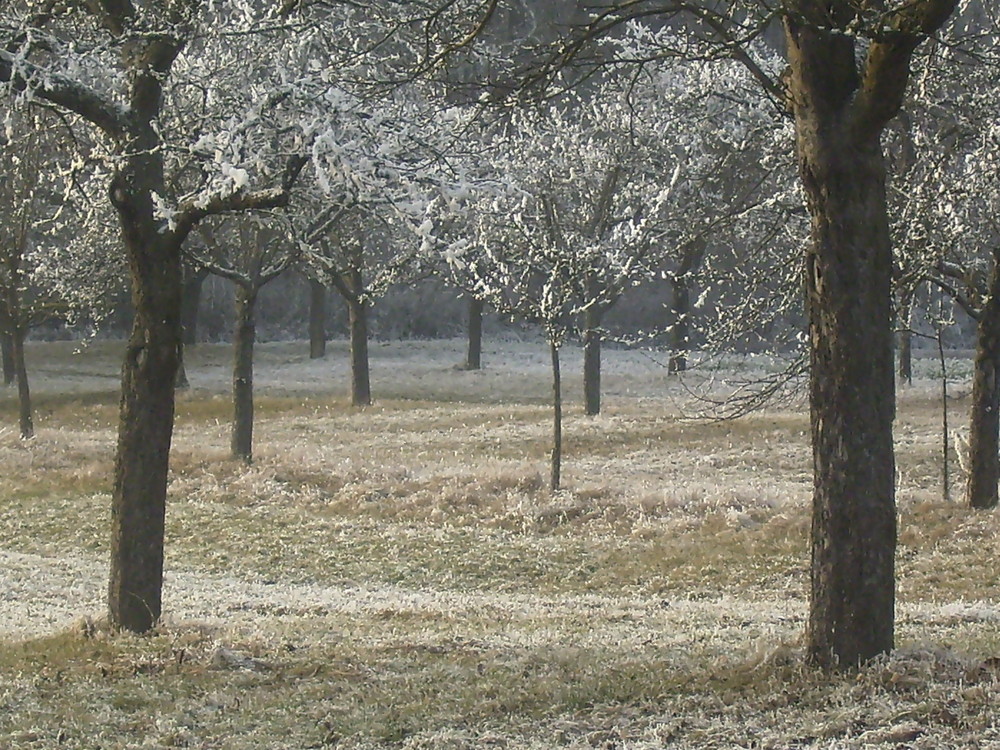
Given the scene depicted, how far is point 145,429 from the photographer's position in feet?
28.8

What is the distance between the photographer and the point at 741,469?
20.7 m

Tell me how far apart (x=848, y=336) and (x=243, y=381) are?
18008 millimetres

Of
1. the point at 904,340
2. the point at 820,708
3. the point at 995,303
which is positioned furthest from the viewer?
the point at 904,340

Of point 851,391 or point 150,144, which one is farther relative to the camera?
point 150,144

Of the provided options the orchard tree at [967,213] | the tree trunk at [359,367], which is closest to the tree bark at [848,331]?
the orchard tree at [967,213]

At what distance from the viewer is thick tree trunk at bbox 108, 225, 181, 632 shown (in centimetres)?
871

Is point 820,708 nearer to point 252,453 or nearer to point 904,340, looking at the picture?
point 252,453

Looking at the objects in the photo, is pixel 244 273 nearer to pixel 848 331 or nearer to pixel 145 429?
pixel 145 429

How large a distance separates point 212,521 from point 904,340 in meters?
22.7

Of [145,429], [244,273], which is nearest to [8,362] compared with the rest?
[244,273]

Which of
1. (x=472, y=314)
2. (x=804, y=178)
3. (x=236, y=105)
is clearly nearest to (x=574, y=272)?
(x=236, y=105)

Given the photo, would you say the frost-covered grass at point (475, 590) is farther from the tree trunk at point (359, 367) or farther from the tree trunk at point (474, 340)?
the tree trunk at point (474, 340)

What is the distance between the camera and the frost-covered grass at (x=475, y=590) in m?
5.86

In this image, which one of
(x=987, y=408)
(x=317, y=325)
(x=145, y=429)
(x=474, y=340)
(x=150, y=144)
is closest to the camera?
(x=150, y=144)
